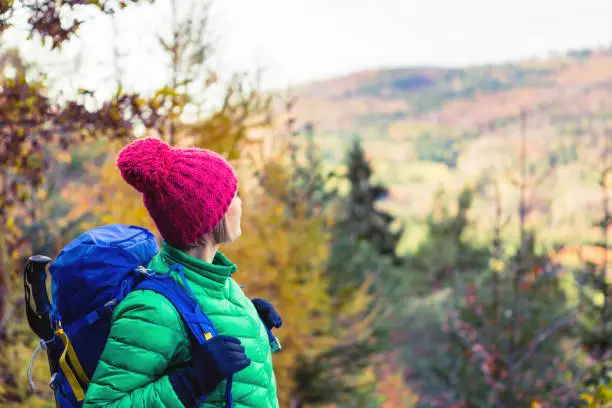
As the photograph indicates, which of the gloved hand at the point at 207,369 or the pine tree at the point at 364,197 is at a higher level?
the gloved hand at the point at 207,369

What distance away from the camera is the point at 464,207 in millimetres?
34062

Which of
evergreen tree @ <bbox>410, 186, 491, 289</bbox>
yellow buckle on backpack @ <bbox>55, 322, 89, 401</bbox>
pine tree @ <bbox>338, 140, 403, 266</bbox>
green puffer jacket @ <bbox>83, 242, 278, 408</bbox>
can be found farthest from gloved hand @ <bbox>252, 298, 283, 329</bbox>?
evergreen tree @ <bbox>410, 186, 491, 289</bbox>

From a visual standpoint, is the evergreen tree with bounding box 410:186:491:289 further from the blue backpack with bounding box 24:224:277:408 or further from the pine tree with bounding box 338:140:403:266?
the blue backpack with bounding box 24:224:277:408

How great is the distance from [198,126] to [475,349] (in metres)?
4.41

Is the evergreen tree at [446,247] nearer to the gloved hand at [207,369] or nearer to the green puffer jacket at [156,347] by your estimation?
→ the green puffer jacket at [156,347]

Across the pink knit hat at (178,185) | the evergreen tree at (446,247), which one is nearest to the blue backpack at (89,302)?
the pink knit hat at (178,185)

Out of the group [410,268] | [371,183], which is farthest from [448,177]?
[371,183]

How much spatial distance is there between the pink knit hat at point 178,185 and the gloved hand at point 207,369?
12.4 inches

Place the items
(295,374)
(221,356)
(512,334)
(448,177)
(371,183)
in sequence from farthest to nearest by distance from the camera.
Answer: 1. (448,177)
2. (371,183)
3. (295,374)
4. (512,334)
5. (221,356)

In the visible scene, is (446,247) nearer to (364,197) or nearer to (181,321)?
(364,197)

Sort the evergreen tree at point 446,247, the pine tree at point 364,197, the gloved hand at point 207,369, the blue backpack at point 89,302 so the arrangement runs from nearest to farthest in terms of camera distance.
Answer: the gloved hand at point 207,369, the blue backpack at point 89,302, the pine tree at point 364,197, the evergreen tree at point 446,247

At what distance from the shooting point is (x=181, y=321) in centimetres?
177

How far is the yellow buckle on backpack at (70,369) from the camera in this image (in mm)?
1823

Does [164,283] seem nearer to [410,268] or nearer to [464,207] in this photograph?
[464,207]
